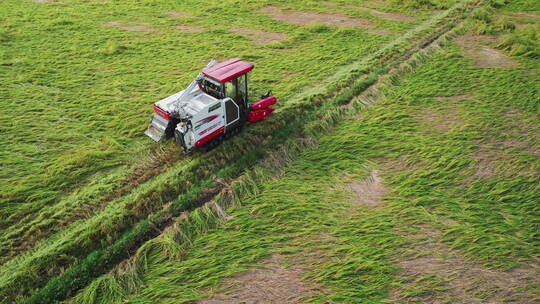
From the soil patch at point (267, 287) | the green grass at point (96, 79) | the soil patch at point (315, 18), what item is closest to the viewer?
the soil patch at point (267, 287)

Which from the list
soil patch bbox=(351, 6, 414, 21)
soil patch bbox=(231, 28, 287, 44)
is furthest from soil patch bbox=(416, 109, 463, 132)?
soil patch bbox=(351, 6, 414, 21)

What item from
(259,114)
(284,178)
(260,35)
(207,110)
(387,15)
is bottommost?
(284,178)

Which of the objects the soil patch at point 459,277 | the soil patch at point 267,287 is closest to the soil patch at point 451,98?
the soil patch at point 459,277

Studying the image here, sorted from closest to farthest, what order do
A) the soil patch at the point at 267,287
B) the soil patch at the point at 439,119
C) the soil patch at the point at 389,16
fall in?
the soil patch at the point at 267,287, the soil patch at the point at 439,119, the soil patch at the point at 389,16

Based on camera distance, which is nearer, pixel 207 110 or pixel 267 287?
pixel 267 287

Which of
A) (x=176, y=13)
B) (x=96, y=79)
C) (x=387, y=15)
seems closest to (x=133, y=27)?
(x=176, y=13)

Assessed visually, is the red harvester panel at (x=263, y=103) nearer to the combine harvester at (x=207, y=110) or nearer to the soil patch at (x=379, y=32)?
the combine harvester at (x=207, y=110)

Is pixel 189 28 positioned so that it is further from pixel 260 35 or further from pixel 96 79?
pixel 96 79
